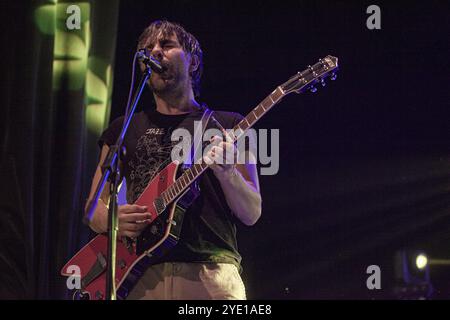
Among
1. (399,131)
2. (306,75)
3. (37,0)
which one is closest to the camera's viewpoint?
(306,75)

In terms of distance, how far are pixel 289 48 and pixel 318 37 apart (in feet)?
0.56

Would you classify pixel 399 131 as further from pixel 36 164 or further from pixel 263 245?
pixel 36 164

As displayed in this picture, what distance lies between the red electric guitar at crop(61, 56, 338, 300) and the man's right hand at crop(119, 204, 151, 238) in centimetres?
3

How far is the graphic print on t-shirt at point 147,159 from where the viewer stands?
9.05ft

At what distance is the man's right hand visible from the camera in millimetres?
2629

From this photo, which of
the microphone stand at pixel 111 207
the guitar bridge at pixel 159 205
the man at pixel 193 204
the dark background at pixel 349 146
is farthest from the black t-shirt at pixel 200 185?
the dark background at pixel 349 146

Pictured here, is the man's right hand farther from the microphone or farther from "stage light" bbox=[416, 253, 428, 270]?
"stage light" bbox=[416, 253, 428, 270]

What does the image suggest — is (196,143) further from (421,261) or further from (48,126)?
(421,261)

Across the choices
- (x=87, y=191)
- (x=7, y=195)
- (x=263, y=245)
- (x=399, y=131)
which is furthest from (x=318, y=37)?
(x=7, y=195)

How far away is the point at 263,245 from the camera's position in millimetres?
3682

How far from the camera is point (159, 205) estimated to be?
2.68 metres

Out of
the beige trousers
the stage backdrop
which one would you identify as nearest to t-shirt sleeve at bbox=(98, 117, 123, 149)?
the beige trousers

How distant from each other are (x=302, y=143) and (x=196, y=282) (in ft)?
4.51

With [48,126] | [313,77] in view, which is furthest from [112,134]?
[48,126]
